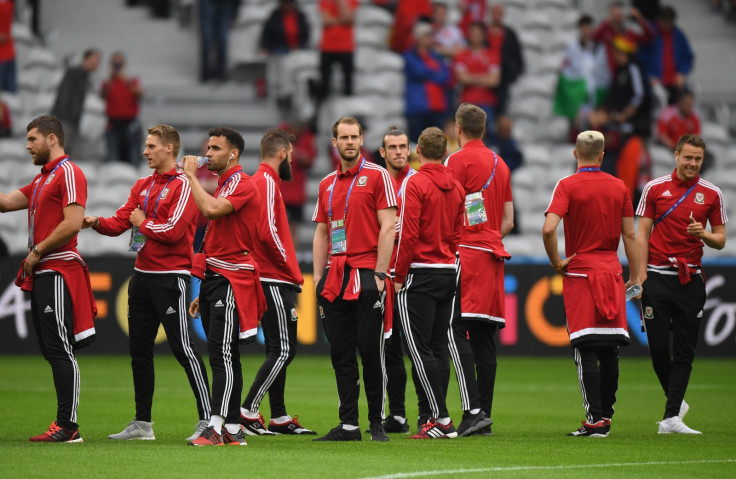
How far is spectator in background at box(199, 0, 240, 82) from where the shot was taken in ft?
69.3

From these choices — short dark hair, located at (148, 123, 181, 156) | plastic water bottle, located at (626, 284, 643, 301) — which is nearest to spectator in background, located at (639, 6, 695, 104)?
plastic water bottle, located at (626, 284, 643, 301)

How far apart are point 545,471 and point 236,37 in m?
15.9

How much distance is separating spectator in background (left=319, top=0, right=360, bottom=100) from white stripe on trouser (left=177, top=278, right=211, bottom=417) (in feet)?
37.5

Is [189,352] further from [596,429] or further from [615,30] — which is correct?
[615,30]

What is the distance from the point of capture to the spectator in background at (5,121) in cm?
1978

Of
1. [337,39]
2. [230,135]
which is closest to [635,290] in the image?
[230,135]

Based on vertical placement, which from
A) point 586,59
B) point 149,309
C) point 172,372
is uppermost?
point 586,59

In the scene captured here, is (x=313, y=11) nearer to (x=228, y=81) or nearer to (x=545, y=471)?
(x=228, y=81)

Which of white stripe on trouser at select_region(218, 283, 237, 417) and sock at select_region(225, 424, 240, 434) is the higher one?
white stripe on trouser at select_region(218, 283, 237, 417)

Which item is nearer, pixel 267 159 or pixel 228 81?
pixel 267 159

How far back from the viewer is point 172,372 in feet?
50.3

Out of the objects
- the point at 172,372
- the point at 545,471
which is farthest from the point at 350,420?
the point at 172,372

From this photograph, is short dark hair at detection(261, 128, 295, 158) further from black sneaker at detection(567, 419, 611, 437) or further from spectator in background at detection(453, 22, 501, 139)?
spectator in background at detection(453, 22, 501, 139)

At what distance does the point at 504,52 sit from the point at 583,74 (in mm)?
1443
